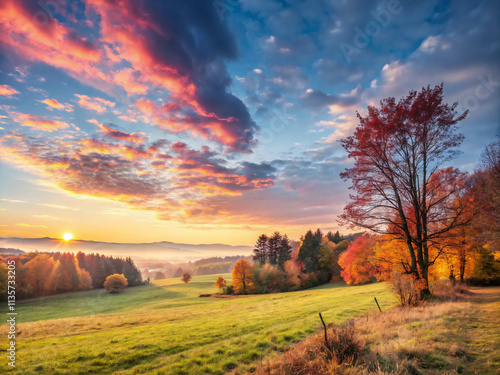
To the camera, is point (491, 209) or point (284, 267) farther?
point (284, 267)

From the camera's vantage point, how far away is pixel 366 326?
34.0 feet

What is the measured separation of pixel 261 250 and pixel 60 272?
197 feet

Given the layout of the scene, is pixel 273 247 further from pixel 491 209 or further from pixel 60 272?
pixel 60 272

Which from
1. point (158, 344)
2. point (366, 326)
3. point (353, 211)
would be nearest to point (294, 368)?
point (366, 326)

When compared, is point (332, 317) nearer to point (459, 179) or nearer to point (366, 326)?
point (366, 326)

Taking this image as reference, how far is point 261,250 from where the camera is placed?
6378 cm

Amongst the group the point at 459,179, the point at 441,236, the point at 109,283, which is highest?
the point at 459,179

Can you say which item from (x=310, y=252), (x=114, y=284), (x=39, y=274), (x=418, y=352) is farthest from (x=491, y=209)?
(x=39, y=274)

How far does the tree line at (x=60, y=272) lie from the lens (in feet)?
173

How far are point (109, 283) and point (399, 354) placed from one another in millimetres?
79565

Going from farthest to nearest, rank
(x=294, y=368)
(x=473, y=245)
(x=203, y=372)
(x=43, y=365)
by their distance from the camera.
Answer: (x=473, y=245) → (x=43, y=365) → (x=203, y=372) → (x=294, y=368)

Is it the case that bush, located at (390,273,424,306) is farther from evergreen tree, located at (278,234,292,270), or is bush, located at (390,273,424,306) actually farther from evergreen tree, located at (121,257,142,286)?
evergreen tree, located at (121,257,142,286)

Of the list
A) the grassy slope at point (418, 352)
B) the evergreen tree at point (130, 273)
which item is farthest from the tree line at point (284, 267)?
the evergreen tree at point (130, 273)

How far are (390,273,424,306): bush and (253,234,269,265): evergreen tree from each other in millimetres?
A: 50882
